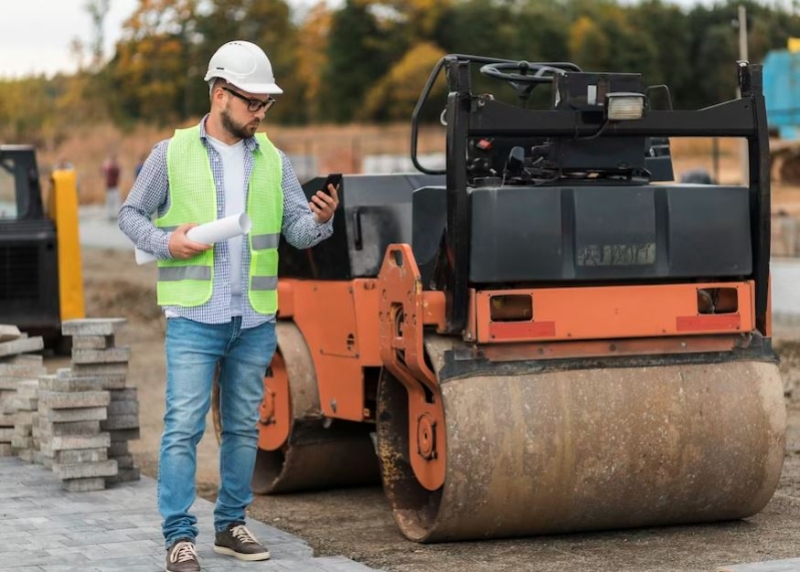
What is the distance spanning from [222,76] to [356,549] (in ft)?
6.52

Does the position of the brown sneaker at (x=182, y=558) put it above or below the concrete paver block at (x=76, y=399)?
below

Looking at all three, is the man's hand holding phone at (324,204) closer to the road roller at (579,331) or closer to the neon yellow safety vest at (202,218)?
the neon yellow safety vest at (202,218)

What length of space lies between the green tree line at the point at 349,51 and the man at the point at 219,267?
51.5 metres

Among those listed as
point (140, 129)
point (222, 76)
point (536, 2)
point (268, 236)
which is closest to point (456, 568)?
point (268, 236)

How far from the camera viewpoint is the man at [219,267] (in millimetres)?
6152

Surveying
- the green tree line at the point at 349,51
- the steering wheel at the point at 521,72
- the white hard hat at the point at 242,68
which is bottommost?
the white hard hat at the point at 242,68

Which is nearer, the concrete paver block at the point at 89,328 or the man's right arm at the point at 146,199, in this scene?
the man's right arm at the point at 146,199

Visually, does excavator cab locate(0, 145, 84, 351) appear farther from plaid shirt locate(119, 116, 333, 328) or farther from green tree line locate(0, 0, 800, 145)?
green tree line locate(0, 0, 800, 145)

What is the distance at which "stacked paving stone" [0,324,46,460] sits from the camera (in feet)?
28.9

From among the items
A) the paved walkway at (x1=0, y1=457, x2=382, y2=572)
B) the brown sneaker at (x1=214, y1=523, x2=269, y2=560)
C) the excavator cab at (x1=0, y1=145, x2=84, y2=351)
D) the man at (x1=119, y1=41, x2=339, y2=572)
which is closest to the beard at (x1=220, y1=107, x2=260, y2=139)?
the man at (x1=119, y1=41, x2=339, y2=572)

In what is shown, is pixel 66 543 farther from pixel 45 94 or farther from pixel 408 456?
pixel 45 94

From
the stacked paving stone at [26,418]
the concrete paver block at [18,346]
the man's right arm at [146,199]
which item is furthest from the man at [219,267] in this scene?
the concrete paver block at [18,346]

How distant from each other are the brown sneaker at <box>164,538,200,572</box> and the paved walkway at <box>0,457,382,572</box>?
154mm

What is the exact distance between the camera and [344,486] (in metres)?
8.42
